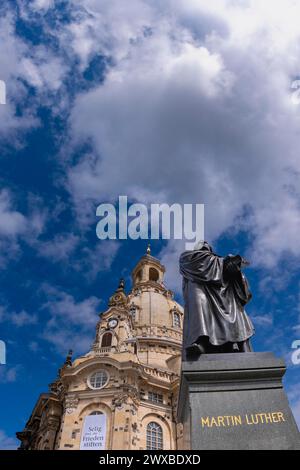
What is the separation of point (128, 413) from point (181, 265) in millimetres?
26231

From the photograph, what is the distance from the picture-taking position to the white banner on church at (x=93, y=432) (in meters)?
28.6

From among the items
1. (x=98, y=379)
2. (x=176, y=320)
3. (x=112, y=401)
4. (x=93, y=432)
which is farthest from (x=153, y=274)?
(x=93, y=432)

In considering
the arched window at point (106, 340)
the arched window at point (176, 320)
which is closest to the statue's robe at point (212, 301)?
the arched window at point (106, 340)

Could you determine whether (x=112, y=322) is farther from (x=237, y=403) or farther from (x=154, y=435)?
(x=237, y=403)

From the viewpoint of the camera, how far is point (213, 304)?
7137 mm

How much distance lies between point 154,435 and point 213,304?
3017 cm

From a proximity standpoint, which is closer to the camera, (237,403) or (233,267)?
(237,403)

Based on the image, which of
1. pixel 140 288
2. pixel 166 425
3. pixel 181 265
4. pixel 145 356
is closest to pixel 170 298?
pixel 140 288

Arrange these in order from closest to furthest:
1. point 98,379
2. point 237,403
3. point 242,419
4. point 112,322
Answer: point 242,419 → point 237,403 → point 98,379 → point 112,322

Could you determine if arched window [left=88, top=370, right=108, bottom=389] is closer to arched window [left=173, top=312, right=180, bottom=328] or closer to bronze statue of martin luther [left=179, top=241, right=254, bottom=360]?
arched window [left=173, top=312, right=180, bottom=328]

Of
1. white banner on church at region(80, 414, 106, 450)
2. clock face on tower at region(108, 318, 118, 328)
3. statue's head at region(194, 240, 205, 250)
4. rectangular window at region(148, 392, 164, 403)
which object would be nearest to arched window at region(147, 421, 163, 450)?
rectangular window at region(148, 392, 164, 403)

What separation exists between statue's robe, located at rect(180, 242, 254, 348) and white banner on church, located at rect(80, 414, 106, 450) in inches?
1029

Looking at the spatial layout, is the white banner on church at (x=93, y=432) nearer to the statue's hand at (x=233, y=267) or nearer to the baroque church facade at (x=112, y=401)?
the baroque church facade at (x=112, y=401)

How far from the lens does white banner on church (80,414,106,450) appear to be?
93.8ft
